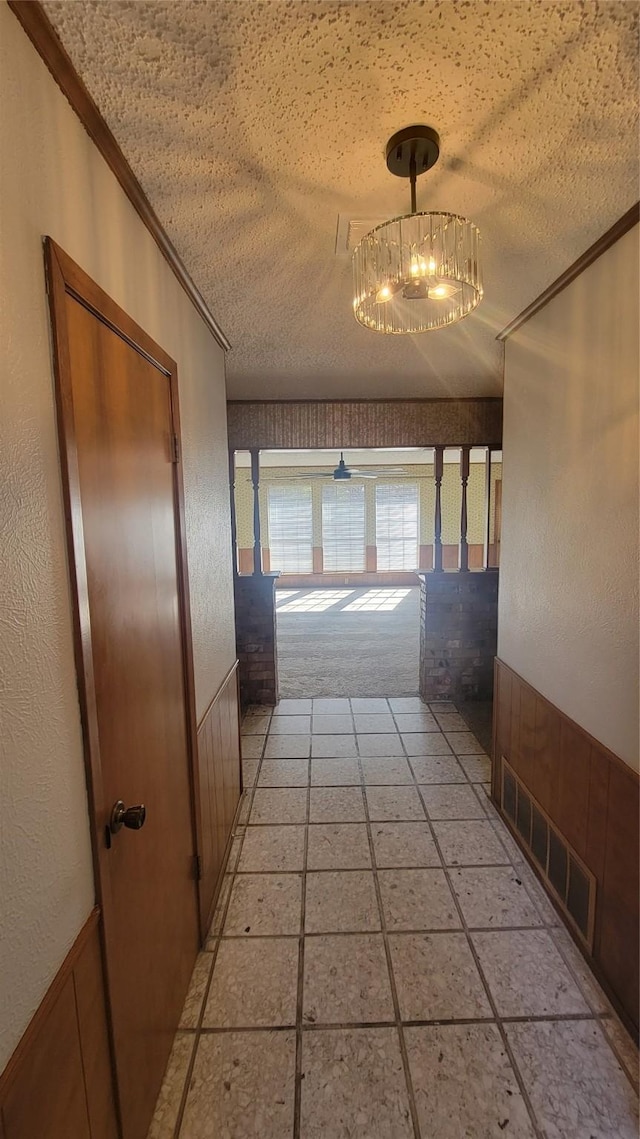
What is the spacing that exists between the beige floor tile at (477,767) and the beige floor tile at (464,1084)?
1.43 metres

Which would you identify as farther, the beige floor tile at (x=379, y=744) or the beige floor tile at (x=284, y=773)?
the beige floor tile at (x=379, y=744)

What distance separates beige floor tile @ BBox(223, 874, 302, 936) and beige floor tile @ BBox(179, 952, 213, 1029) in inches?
4.7

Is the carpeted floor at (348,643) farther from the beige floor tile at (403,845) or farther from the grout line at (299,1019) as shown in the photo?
the grout line at (299,1019)

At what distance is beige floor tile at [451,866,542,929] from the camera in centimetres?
176

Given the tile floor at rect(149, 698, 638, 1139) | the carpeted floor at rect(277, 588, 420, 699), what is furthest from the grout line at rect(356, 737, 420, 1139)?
the carpeted floor at rect(277, 588, 420, 699)

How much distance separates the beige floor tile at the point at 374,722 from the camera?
3.40 meters

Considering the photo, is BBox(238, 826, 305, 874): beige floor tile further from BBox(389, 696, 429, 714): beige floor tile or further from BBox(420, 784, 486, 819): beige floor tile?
BBox(389, 696, 429, 714): beige floor tile

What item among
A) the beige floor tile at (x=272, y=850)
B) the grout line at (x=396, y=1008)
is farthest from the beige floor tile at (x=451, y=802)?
the beige floor tile at (x=272, y=850)

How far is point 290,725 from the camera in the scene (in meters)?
3.53

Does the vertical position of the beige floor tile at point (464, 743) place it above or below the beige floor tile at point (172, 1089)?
above

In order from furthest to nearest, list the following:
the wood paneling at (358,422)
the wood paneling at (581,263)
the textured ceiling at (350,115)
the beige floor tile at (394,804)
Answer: the wood paneling at (358,422), the beige floor tile at (394,804), the wood paneling at (581,263), the textured ceiling at (350,115)

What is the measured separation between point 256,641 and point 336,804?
5.54 feet

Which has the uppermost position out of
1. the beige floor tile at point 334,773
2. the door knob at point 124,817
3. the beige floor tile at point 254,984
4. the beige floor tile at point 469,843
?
the door knob at point 124,817

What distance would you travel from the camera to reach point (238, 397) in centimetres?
333
